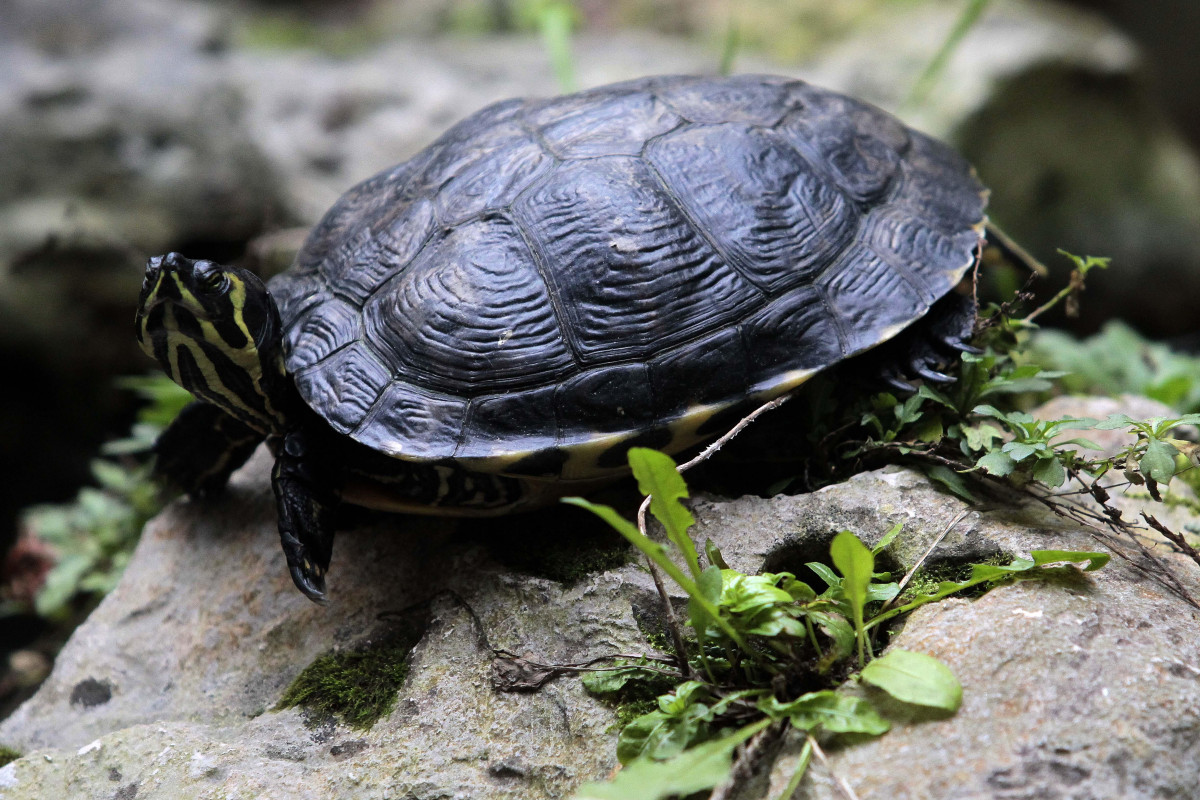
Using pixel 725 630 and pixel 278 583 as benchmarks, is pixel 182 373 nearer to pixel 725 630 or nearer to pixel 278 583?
pixel 278 583

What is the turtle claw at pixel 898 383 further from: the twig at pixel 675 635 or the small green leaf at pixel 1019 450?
the twig at pixel 675 635

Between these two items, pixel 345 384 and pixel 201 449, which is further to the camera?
pixel 201 449

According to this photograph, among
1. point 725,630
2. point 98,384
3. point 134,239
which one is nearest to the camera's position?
point 725,630

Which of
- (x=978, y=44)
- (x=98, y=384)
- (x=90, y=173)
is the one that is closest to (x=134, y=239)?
(x=90, y=173)

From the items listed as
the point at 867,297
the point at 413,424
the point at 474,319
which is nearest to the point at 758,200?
the point at 867,297

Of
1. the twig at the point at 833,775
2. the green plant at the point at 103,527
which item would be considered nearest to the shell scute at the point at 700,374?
the twig at the point at 833,775

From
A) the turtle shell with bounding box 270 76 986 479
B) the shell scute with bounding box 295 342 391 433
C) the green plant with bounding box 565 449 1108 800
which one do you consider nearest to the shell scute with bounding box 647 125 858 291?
the turtle shell with bounding box 270 76 986 479

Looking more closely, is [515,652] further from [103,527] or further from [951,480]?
[103,527]
